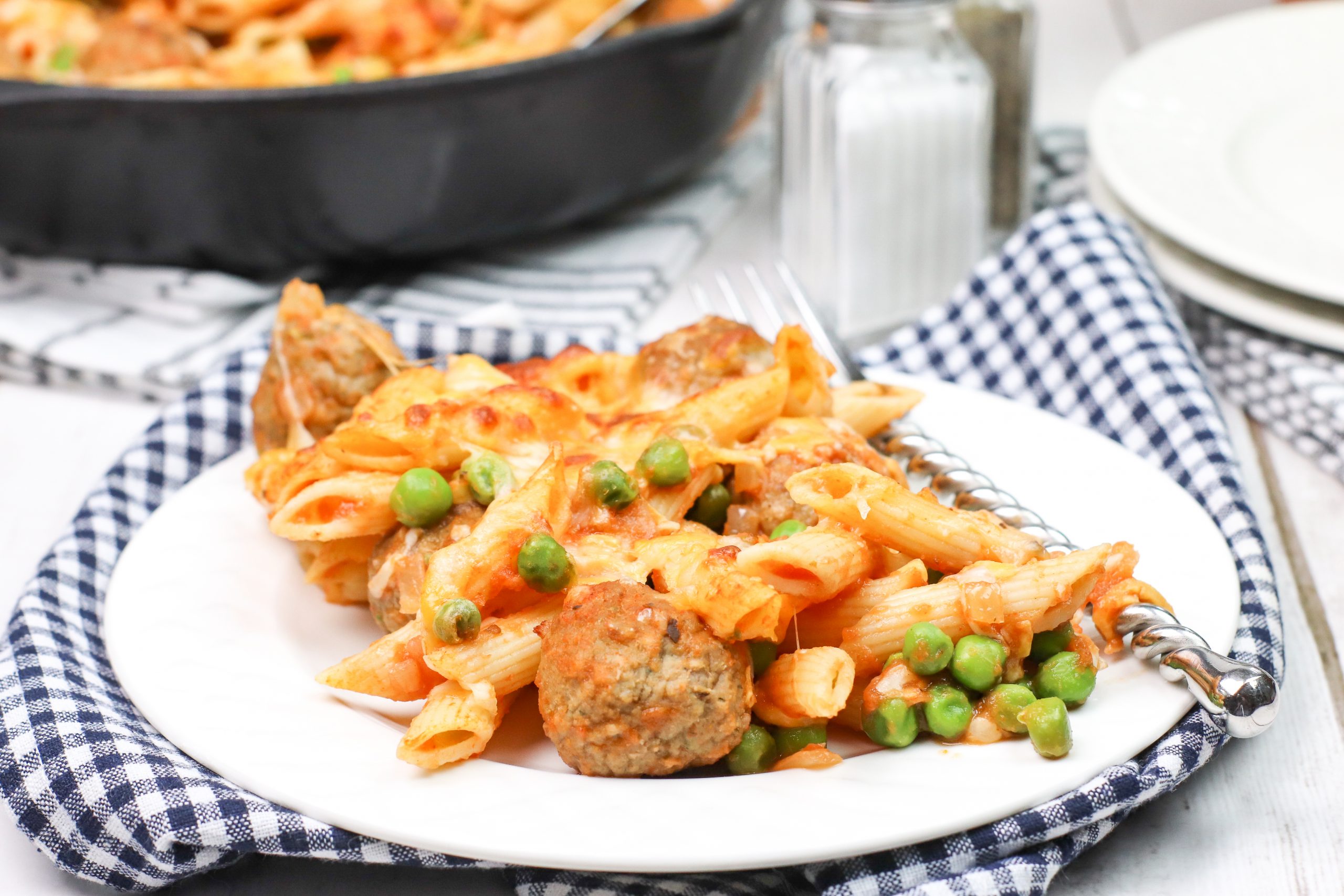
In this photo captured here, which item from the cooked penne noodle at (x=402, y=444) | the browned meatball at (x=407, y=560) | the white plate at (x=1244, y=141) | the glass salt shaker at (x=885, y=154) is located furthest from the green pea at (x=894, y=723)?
the glass salt shaker at (x=885, y=154)

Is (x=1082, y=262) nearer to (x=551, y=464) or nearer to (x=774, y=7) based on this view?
(x=774, y=7)

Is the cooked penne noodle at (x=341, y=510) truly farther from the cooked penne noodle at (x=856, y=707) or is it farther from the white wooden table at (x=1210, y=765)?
the cooked penne noodle at (x=856, y=707)

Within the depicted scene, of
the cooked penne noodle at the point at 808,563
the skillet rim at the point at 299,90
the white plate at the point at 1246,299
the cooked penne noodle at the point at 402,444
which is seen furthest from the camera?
the skillet rim at the point at 299,90

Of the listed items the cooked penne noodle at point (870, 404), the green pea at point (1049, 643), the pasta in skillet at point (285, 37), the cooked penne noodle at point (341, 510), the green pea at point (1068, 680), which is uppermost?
the pasta in skillet at point (285, 37)

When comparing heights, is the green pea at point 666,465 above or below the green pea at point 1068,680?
above

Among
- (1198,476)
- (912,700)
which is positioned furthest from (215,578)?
(1198,476)

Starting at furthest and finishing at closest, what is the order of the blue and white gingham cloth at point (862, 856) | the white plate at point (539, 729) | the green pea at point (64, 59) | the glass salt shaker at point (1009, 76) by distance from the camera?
the green pea at point (64, 59)
the glass salt shaker at point (1009, 76)
the blue and white gingham cloth at point (862, 856)
the white plate at point (539, 729)

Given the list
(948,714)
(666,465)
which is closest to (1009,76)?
(666,465)

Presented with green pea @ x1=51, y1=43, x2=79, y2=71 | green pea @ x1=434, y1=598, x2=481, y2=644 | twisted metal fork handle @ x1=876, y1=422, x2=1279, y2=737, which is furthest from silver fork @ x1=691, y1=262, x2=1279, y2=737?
green pea @ x1=51, y1=43, x2=79, y2=71
